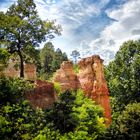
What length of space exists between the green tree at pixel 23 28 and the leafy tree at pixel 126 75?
781 inches

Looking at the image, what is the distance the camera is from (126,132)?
40.7 meters

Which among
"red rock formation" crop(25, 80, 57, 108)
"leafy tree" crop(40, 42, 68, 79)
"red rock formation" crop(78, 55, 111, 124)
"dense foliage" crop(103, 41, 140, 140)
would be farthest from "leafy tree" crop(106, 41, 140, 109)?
"leafy tree" crop(40, 42, 68, 79)

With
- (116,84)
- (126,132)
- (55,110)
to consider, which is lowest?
(126,132)

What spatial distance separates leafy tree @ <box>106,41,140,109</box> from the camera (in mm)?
56375

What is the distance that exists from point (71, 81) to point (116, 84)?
8.59 metres

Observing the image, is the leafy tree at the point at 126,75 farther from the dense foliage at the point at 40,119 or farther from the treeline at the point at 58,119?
the dense foliage at the point at 40,119

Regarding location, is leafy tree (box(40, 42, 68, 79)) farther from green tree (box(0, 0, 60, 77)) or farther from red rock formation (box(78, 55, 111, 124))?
green tree (box(0, 0, 60, 77))

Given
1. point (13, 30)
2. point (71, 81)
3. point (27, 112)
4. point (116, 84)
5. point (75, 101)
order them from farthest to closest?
point (116, 84)
point (71, 81)
point (75, 101)
point (13, 30)
point (27, 112)

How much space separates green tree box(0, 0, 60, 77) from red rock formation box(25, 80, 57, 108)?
377 cm

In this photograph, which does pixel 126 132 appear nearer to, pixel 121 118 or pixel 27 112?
pixel 121 118

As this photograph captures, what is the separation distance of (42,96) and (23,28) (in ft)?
22.5

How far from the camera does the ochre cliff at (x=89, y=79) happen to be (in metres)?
50.4

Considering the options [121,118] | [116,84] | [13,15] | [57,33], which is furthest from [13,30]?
[116,84]

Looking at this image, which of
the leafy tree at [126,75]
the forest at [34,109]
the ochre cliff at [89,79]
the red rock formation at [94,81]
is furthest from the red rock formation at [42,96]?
the leafy tree at [126,75]
